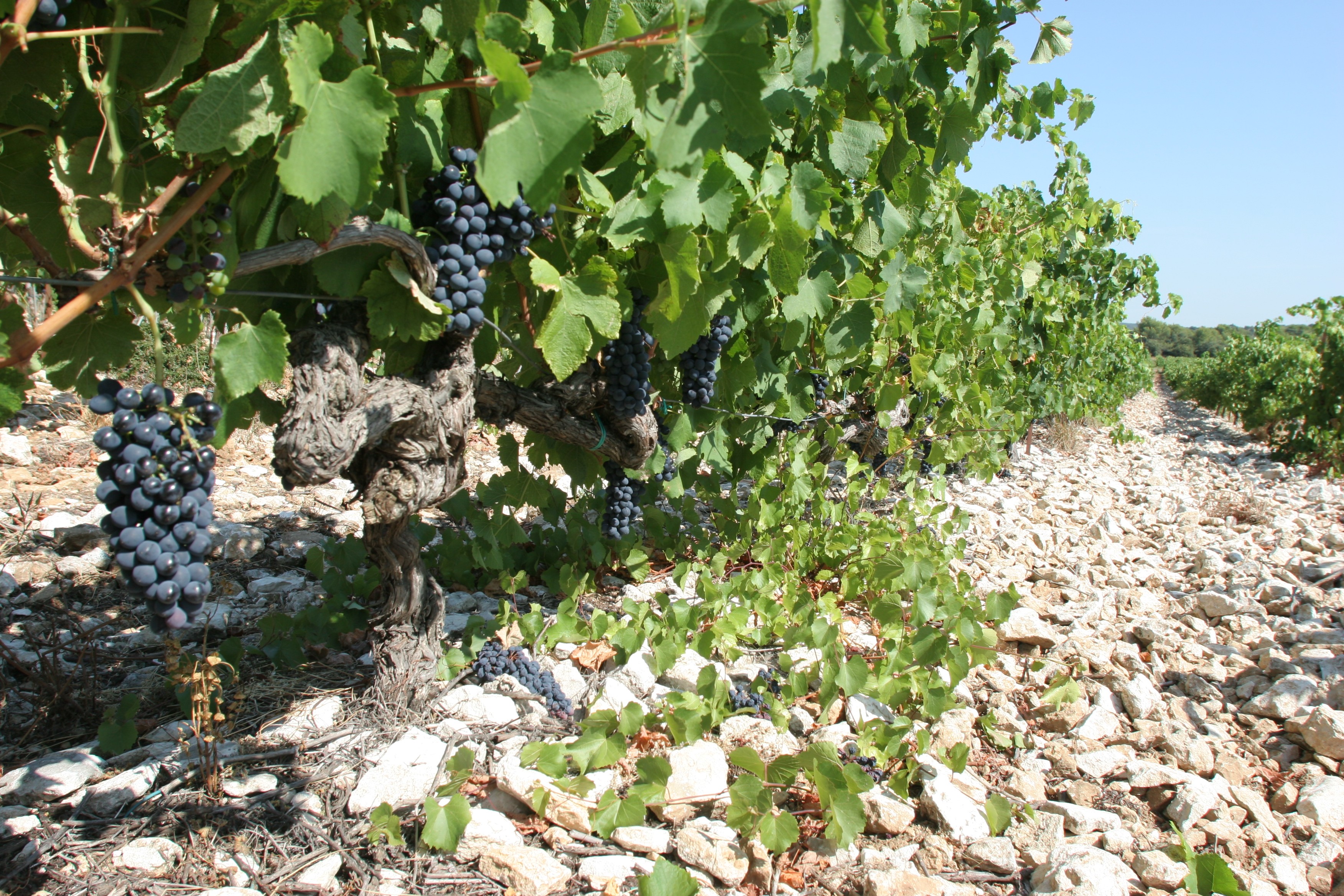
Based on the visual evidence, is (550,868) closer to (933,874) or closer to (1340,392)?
(933,874)

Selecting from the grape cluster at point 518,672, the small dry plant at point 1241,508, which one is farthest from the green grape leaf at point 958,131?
the small dry plant at point 1241,508

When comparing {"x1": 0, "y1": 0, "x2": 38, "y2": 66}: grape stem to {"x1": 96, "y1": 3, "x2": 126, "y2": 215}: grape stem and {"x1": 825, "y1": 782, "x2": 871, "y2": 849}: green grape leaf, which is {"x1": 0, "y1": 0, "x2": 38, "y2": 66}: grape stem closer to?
{"x1": 96, "y1": 3, "x2": 126, "y2": 215}: grape stem

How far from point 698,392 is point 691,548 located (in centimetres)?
99

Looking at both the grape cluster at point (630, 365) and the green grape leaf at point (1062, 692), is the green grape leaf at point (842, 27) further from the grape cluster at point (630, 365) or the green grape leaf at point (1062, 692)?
the green grape leaf at point (1062, 692)

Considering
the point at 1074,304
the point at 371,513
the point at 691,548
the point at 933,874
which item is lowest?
the point at 933,874

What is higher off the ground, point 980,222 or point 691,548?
point 980,222

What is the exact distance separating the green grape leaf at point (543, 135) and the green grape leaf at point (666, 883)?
1230mm

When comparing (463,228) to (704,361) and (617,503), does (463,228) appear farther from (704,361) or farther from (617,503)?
(617,503)

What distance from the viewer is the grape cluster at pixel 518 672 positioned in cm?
228

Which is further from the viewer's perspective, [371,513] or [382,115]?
[371,513]

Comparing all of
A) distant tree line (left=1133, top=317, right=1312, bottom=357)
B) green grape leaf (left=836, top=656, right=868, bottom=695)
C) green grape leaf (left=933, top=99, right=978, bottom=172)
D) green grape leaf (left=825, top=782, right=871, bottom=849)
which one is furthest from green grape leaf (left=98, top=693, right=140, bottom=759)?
distant tree line (left=1133, top=317, right=1312, bottom=357)

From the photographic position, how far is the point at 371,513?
1.79 meters

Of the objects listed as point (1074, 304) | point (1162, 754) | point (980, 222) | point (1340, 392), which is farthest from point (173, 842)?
point (1340, 392)

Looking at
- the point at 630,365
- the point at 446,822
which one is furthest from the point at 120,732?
the point at 630,365
